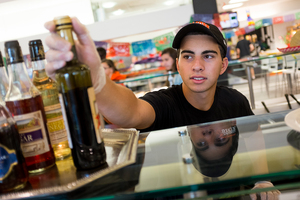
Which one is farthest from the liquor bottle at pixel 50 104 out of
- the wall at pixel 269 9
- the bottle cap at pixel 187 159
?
the wall at pixel 269 9

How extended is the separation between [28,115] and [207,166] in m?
0.39

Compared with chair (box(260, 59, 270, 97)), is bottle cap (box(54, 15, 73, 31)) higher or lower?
higher

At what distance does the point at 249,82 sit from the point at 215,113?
5.49ft

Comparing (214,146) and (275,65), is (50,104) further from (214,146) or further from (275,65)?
(275,65)

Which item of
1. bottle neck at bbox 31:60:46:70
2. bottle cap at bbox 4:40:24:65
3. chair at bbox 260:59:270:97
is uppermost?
bottle cap at bbox 4:40:24:65

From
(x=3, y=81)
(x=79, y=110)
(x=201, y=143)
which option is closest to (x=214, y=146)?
(x=201, y=143)

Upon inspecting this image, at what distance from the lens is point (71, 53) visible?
514 mm

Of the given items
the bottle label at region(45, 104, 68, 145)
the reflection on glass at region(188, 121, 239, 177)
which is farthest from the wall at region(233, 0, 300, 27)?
the bottle label at region(45, 104, 68, 145)

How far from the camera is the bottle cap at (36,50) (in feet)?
1.95

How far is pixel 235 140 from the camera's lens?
2.02ft

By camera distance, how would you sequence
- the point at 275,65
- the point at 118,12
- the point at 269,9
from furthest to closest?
the point at 269,9 < the point at 118,12 < the point at 275,65

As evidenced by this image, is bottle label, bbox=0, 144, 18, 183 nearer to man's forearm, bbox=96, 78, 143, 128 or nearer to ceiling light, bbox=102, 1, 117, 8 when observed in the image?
man's forearm, bbox=96, 78, 143, 128

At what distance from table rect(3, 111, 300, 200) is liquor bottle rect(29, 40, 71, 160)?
0.19 m

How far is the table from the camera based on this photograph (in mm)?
423
